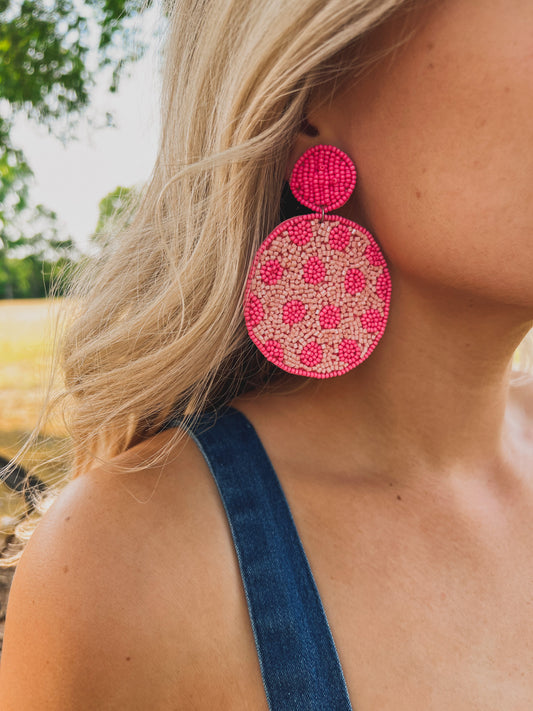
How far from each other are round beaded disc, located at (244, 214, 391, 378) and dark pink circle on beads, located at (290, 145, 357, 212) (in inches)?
1.5

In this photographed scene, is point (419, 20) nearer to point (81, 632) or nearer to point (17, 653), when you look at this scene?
point (81, 632)

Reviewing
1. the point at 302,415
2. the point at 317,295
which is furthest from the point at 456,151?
the point at 302,415

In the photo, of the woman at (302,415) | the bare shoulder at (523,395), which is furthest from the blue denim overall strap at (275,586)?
the bare shoulder at (523,395)

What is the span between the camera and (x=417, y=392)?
1.56 m

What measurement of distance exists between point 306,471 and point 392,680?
1.55 ft

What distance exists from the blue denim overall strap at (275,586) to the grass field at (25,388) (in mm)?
529

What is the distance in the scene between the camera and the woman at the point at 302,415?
3.73 ft

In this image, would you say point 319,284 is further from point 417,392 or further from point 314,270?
point 417,392

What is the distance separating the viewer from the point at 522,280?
122 cm

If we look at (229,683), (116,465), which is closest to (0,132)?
(116,465)

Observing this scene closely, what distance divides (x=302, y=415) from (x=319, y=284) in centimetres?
36

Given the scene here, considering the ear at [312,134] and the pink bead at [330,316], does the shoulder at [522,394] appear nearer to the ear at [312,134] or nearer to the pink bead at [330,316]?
the pink bead at [330,316]

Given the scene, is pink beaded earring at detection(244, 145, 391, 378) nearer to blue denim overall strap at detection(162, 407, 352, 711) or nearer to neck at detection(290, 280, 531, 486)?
neck at detection(290, 280, 531, 486)

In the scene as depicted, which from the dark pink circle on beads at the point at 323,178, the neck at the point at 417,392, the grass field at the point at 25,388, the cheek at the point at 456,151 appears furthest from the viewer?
the grass field at the point at 25,388
